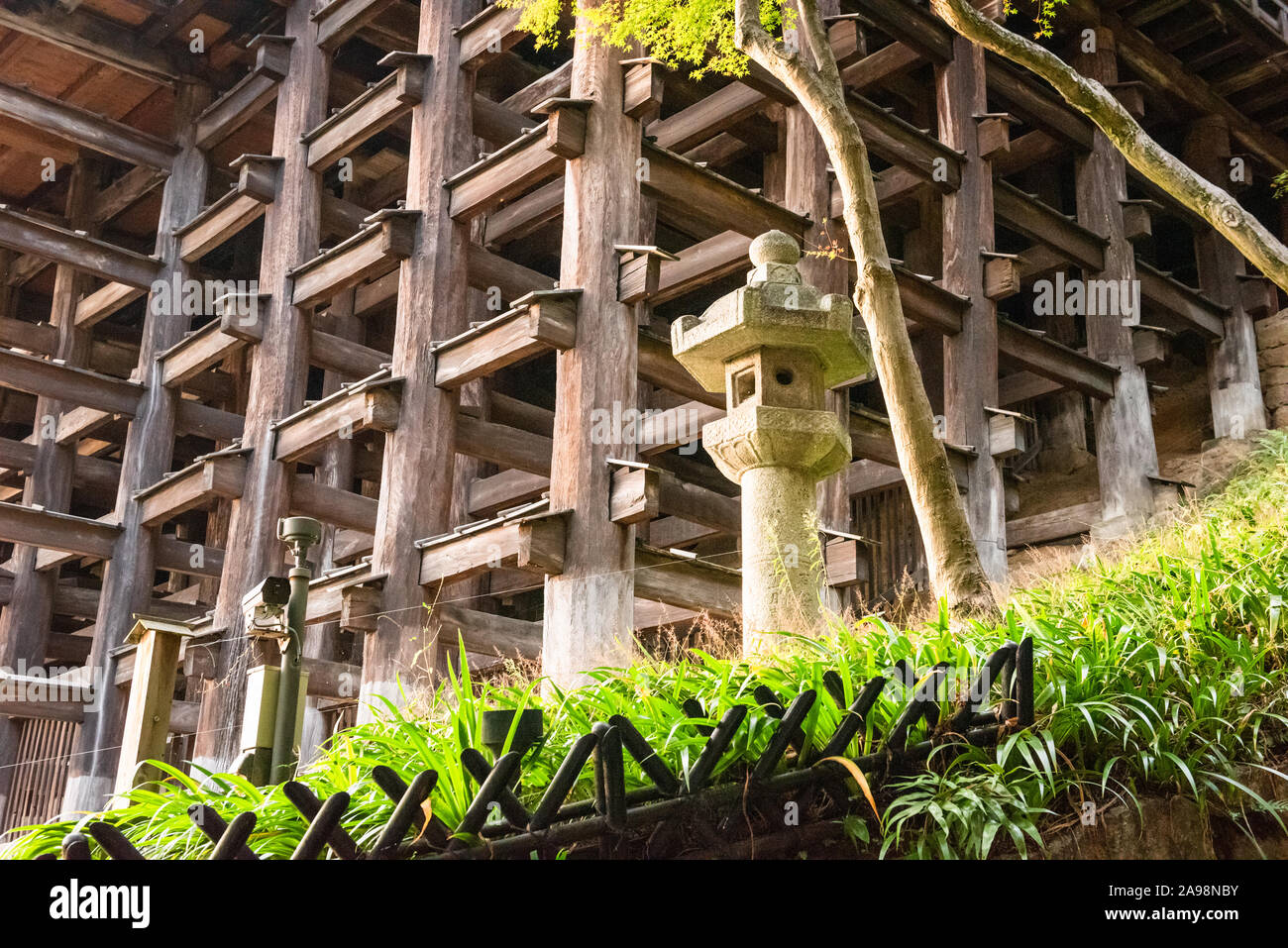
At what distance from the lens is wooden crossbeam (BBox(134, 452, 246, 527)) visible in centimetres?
1427

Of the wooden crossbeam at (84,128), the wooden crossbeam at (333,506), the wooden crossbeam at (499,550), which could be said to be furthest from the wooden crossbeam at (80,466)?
the wooden crossbeam at (499,550)

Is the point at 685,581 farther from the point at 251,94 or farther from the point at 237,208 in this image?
the point at 251,94

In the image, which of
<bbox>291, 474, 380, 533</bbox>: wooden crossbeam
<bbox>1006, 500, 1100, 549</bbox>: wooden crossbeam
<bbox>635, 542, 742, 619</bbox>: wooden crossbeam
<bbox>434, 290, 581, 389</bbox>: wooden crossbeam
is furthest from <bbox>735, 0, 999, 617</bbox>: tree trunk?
<bbox>1006, 500, 1100, 549</bbox>: wooden crossbeam

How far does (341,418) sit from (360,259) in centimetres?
185

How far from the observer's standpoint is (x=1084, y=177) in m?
16.8

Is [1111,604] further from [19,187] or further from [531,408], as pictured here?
[19,187]

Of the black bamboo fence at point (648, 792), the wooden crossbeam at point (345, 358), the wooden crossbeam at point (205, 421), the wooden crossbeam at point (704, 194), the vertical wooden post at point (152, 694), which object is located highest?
the wooden crossbeam at point (704, 194)

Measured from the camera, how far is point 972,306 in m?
14.2

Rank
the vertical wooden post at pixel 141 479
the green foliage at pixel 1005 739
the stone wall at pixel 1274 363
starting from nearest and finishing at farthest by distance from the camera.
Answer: the green foliage at pixel 1005 739, the vertical wooden post at pixel 141 479, the stone wall at pixel 1274 363

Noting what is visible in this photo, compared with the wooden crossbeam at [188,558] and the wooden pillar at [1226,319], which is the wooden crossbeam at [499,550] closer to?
the wooden crossbeam at [188,558]

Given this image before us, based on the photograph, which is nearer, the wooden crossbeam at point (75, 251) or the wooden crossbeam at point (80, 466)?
the wooden crossbeam at point (75, 251)

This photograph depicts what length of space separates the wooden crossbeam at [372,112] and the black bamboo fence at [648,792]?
1090 cm

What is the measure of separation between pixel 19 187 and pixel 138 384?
565 centimetres

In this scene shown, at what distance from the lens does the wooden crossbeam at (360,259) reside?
42.4 feet
